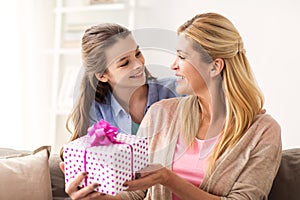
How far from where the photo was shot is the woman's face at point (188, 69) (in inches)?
69.0

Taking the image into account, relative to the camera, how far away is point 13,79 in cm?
368

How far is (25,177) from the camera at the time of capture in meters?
1.97

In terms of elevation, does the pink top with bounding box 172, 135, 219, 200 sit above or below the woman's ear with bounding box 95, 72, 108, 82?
below

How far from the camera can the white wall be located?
9.79 feet

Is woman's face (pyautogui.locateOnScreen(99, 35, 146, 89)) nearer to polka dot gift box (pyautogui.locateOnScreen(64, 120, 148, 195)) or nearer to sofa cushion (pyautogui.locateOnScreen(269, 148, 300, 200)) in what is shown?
polka dot gift box (pyautogui.locateOnScreen(64, 120, 148, 195))

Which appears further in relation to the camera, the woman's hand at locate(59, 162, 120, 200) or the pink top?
the pink top

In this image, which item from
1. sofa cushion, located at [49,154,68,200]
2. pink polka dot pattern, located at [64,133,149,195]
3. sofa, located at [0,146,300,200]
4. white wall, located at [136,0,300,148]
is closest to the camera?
pink polka dot pattern, located at [64,133,149,195]

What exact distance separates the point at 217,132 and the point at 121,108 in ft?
1.13

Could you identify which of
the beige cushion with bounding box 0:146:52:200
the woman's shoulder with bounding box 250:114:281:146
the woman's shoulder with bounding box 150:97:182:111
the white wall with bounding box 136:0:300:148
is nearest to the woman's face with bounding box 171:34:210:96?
the woman's shoulder with bounding box 150:97:182:111

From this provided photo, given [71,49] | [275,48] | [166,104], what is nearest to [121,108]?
[166,104]

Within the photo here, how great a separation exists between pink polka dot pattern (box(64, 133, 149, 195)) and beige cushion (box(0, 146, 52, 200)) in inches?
19.3

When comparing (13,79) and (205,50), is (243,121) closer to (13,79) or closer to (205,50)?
(205,50)

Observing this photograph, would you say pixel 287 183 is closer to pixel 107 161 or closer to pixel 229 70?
pixel 229 70

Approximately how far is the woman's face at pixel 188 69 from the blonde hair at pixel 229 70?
21mm
